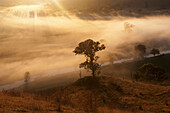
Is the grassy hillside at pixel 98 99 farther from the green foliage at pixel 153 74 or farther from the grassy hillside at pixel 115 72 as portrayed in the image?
the grassy hillside at pixel 115 72

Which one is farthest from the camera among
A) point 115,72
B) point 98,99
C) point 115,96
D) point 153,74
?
point 115,72

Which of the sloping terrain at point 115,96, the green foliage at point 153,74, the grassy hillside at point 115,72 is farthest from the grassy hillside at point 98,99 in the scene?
the grassy hillside at point 115,72

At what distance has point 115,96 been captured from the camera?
29031 millimetres

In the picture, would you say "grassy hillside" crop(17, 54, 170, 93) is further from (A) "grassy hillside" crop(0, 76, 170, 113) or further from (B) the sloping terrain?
(A) "grassy hillside" crop(0, 76, 170, 113)

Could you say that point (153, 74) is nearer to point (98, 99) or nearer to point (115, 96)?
point (115, 96)

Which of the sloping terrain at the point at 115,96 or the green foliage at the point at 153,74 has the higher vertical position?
the green foliage at the point at 153,74

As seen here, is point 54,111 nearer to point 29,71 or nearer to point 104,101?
point 104,101

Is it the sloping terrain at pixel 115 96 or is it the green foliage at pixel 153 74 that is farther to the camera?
the green foliage at pixel 153 74

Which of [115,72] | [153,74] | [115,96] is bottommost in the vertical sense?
[115,96]

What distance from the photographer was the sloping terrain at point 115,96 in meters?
21.8

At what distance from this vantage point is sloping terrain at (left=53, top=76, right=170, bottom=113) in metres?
21.8

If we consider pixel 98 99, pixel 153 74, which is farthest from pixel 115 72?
pixel 98 99

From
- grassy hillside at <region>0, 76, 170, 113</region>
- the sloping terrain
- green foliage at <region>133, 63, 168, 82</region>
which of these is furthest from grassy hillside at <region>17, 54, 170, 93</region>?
grassy hillside at <region>0, 76, 170, 113</region>

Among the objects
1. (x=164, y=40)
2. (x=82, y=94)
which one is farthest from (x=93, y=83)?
(x=164, y=40)
